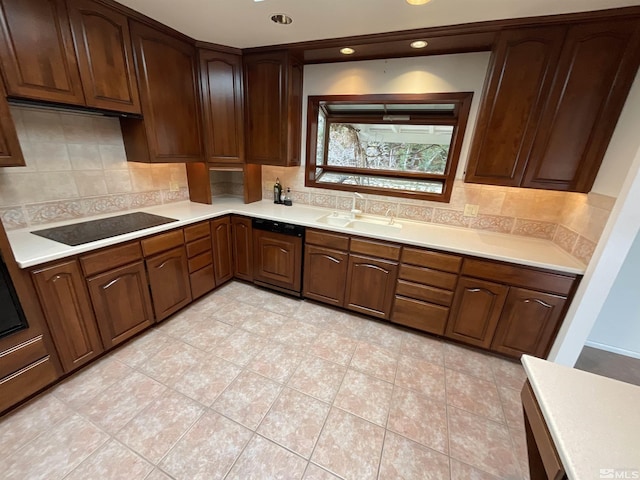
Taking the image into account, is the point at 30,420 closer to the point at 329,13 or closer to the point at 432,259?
the point at 432,259

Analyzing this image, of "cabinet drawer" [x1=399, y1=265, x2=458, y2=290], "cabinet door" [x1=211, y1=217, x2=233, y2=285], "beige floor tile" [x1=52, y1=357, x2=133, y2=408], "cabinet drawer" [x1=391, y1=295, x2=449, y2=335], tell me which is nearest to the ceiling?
"cabinet door" [x1=211, y1=217, x2=233, y2=285]

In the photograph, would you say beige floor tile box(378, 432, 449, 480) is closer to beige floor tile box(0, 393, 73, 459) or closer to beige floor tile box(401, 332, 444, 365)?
beige floor tile box(401, 332, 444, 365)

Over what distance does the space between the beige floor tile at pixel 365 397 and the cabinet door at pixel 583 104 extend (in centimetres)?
179

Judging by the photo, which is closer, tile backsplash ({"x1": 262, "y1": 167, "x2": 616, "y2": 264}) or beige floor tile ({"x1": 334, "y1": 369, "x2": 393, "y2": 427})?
beige floor tile ({"x1": 334, "y1": 369, "x2": 393, "y2": 427})

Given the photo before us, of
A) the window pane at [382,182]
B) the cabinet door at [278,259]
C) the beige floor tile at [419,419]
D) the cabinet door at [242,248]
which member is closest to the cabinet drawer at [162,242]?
the cabinet door at [242,248]

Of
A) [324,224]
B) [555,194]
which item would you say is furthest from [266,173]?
[555,194]

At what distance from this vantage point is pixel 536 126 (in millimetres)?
1721

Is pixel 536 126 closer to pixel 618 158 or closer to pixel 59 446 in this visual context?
pixel 618 158

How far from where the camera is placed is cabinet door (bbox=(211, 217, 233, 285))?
2.57 metres

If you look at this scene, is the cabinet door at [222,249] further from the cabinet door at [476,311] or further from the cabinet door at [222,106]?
the cabinet door at [476,311]

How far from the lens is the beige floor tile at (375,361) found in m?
1.86

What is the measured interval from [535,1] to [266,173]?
2513 mm

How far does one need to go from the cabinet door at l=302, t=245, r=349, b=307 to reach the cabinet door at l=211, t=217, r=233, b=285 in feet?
2.94

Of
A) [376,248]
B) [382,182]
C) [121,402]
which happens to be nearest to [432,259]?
[376,248]
